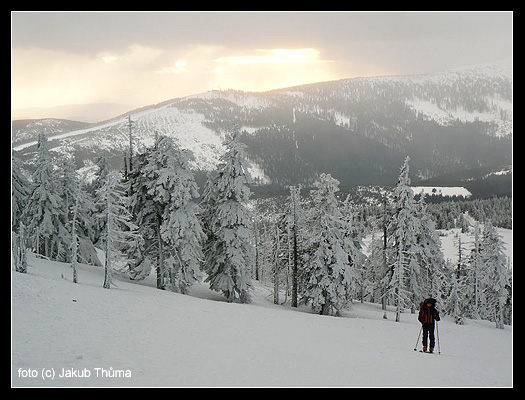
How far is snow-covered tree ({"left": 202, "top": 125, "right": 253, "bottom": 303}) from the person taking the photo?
30.9m

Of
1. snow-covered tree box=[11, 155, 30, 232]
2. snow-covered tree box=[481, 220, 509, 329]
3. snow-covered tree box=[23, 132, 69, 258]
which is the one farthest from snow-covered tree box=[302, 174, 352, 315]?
snow-covered tree box=[11, 155, 30, 232]

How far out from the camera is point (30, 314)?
→ 622 inches

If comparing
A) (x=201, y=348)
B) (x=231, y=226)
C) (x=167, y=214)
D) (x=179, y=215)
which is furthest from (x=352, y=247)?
(x=201, y=348)

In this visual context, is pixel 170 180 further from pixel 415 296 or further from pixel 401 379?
pixel 415 296

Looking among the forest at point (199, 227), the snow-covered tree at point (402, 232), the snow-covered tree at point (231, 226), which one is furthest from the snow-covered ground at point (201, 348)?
the snow-covered tree at point (402, 232)

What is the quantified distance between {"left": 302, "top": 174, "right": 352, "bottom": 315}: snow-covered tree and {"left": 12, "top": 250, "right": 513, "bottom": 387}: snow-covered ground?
7.27m

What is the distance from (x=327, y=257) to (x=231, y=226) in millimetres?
8863

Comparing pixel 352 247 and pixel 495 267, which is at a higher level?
pixel 352 247

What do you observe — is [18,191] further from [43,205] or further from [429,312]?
[429,312]

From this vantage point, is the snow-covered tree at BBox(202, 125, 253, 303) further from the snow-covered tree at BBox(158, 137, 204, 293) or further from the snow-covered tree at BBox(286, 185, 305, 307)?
the snow-covered tree at BBox(286, 185, 305, 307)

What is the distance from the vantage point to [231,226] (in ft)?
104

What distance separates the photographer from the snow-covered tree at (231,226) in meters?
30.9
